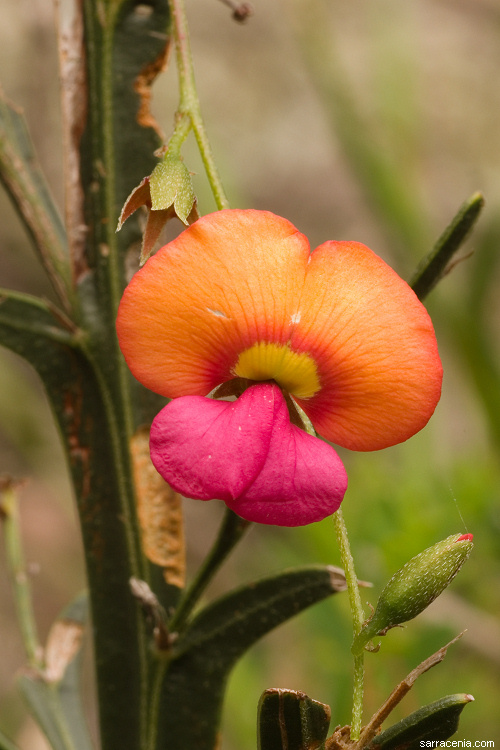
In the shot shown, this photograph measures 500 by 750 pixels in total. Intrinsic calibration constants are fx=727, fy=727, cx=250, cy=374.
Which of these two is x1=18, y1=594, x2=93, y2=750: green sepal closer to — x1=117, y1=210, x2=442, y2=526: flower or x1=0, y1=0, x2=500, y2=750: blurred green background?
x1=0, y1=0, x2=500, y2=750: blurred green background

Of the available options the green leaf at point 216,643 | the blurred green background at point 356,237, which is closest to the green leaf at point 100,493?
the green leaf at point 216,643

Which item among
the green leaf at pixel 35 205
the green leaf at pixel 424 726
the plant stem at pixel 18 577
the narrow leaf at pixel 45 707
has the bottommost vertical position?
the narrow leaf at pixel 45 707

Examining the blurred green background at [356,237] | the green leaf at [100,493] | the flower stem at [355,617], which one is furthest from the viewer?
the blurred green background at [356,237]

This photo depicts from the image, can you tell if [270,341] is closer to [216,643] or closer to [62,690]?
[216,643]

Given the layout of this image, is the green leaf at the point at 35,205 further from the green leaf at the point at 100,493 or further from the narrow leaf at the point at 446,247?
the narrow leaf at the point at 446,247

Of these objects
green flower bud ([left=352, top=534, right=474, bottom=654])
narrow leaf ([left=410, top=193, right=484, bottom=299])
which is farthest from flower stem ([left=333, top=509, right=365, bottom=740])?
narrow leaf ([left=410, top=193, right=484, bottom=299])

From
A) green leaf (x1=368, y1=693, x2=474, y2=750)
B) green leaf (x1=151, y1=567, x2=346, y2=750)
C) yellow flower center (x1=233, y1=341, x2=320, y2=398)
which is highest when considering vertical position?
yellow flower center (x1=233, y1=341, x2=320, y2=398)

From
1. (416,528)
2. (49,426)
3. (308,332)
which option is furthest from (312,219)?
(308,332)
